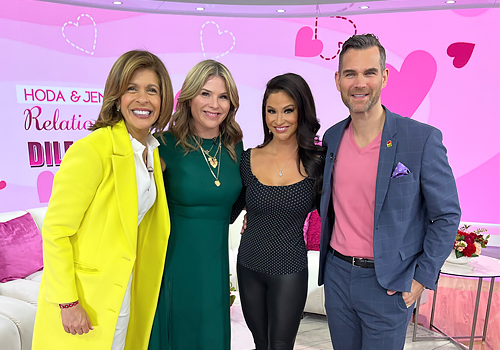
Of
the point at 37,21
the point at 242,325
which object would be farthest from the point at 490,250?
the point at 37,21

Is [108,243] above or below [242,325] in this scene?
above

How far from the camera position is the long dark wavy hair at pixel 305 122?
2074mm

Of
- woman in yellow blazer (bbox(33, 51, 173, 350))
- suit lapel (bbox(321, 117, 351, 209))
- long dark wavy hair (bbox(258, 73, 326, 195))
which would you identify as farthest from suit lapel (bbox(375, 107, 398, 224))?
woman in yellow blazer (bbox(33, 51, 173, 350))

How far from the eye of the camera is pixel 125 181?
1639 mm

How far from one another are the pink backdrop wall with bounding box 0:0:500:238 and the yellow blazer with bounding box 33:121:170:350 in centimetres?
366

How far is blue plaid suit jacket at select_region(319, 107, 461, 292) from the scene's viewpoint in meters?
1.66

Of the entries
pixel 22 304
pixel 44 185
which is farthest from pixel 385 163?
pixel 44 185

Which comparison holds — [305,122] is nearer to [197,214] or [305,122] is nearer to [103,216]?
[197,214]

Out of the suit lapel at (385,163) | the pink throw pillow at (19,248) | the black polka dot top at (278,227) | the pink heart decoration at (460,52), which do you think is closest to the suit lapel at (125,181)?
the black polka dot top at (278,227)

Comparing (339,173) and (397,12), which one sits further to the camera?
(397,12)

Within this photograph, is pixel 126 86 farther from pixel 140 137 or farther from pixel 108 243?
pixel 108 243

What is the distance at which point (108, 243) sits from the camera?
1622 millimetres

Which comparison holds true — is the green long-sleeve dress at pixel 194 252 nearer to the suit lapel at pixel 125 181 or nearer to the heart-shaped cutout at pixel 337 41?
the suit lapel at pixel 125 181

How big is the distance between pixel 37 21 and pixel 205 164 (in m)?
3.80
